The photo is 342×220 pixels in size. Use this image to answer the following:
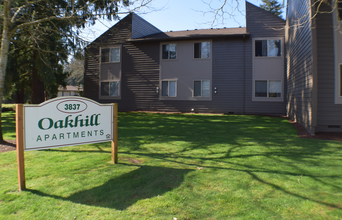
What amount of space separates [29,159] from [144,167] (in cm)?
264

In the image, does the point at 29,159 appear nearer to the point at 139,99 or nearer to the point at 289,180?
the point at 289,180

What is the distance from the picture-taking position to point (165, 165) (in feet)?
15.5

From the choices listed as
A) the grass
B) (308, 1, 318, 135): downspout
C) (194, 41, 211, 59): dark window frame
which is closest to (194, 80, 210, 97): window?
(194, 41, 211, 59): dark window frame

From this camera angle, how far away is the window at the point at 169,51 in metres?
17.3

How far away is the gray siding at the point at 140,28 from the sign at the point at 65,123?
15.1m

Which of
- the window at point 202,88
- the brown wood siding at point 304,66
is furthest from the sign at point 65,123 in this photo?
the window at point 202,88

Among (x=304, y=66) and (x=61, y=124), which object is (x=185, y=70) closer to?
(x=304, y=66)

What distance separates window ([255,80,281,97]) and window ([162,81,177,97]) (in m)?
5.71

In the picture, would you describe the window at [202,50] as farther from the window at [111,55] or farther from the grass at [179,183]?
the grass at [179,183]

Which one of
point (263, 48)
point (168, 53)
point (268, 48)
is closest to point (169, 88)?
point (168, 53)

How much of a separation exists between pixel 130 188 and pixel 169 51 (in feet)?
48.9

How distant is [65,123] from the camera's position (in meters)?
3.98

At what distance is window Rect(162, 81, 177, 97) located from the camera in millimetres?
17288

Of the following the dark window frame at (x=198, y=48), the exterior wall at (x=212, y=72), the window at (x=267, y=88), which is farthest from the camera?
the dark window frame at (x=198, y=48)
